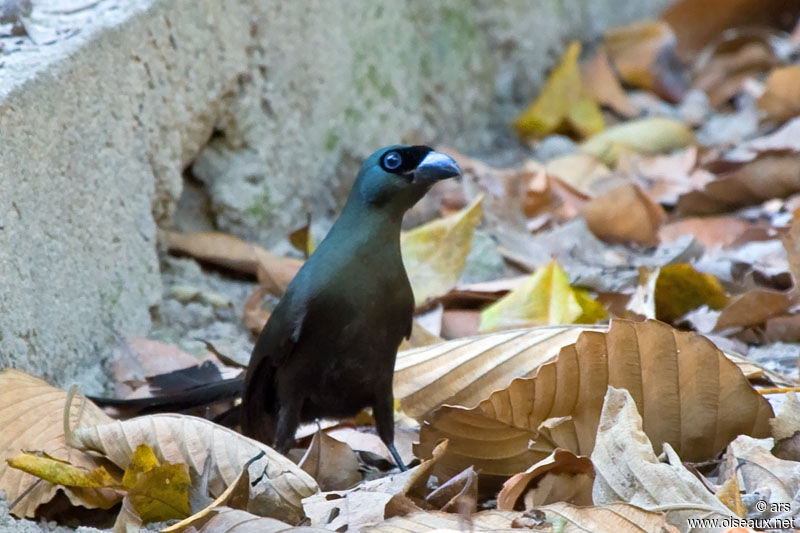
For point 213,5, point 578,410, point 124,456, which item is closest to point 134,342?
point 124,456

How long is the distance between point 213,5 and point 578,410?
180 cm

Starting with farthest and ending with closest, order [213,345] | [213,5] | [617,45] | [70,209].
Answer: [617,45] → [213,5] → [213,345] → [70,209]

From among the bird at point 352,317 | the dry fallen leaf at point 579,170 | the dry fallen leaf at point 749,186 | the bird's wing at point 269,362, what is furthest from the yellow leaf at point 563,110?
the bird's wing at point 269,362

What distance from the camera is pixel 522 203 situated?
175 inches

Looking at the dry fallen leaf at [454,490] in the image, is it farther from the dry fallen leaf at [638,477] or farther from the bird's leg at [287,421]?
the bird's leg at [287,421]

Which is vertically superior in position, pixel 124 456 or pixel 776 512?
pixel 124 456

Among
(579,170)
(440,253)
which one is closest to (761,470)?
(440,253)

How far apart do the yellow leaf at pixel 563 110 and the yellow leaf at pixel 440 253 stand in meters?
1.71

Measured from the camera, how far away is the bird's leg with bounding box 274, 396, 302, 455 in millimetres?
2828

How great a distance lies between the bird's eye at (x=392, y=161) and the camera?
2.84 meters

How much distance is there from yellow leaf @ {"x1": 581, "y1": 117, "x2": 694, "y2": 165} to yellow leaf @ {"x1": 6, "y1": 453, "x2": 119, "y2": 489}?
304cm

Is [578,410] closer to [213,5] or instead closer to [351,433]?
[351,433]

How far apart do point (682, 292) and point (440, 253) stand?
732 millimetres

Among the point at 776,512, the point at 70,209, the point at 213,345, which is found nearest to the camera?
the point at 776,512
